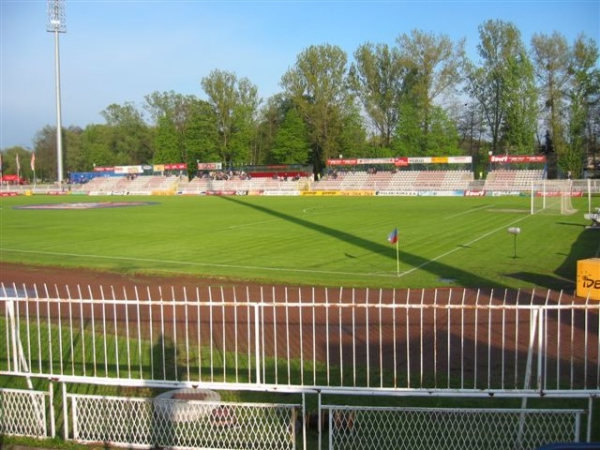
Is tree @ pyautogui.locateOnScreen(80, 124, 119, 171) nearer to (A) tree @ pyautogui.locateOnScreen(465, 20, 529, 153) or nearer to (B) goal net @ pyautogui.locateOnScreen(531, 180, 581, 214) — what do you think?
(A) tree @ pyautogui.locateOnScreen(465, 20, 529, 153)

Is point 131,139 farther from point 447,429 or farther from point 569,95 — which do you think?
point 447,429

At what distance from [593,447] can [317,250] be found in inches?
777

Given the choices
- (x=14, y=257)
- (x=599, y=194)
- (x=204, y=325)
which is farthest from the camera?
(x=599, y=194)

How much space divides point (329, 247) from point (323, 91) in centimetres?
6998

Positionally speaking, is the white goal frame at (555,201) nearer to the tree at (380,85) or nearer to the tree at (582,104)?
the tree at (582,104)

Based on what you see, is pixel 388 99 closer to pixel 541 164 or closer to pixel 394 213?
pixel 541 164

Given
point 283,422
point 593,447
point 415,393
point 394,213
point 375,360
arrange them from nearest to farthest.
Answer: point 593,447, point 415,393, point 283,422, point 375,360, point 394,213

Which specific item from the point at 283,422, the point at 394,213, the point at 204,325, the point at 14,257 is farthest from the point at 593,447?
the point at 394,213

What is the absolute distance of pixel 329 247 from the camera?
2392 cm

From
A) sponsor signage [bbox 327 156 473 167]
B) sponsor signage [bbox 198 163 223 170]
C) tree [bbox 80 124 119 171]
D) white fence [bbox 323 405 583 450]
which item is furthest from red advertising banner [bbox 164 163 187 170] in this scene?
white fence [bbox 323 405 583 450]

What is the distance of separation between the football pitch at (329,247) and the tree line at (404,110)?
1797 inches

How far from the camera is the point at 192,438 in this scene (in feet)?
22.9

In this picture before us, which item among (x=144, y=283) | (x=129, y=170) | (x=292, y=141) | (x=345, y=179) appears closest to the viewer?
(x=144, y=283)

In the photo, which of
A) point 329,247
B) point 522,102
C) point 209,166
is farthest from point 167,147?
point 329,247
